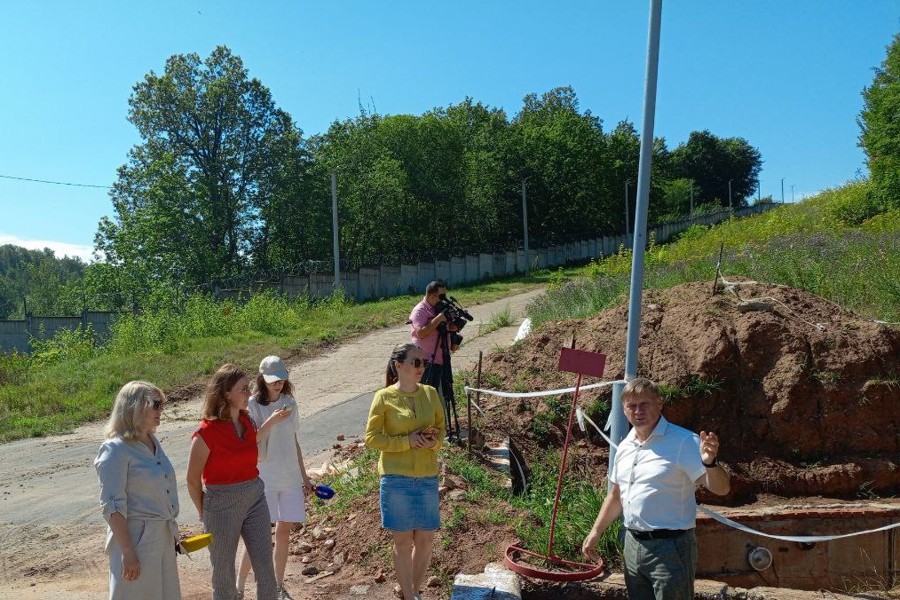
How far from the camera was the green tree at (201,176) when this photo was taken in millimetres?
32125

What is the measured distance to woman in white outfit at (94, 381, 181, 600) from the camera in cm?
379

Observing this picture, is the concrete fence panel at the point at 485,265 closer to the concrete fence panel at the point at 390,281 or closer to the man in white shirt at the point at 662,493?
the concrete fence panel at the point at 390,281

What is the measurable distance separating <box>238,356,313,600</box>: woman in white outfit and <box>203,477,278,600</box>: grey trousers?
57 cm

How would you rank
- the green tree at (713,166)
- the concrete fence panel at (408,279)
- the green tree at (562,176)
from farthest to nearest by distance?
the green tree at (713,166) → the green tree at (562,176) → the concrete fence panel at (408,279)

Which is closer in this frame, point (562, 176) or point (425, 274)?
point (425, 274)

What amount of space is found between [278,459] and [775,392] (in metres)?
5.11

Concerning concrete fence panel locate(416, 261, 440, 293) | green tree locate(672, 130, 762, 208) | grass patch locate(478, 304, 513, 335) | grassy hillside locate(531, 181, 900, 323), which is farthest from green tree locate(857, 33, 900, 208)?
green tree locate(672, 130, 762, 208)

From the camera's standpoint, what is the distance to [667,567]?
388cm

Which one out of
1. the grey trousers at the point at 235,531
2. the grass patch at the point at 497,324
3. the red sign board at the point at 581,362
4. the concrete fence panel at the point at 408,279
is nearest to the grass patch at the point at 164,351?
the grass patch at the point at 497,324

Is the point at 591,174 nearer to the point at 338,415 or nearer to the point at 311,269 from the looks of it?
the point at 311,269

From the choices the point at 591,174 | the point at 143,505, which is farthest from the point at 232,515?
the point at 591,174

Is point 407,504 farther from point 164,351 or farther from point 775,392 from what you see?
point 164,351

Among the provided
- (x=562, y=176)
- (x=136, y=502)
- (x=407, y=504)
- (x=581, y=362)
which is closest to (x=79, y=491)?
(x=136, y=502)

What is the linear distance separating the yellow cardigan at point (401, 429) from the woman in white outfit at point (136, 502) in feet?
4.13
